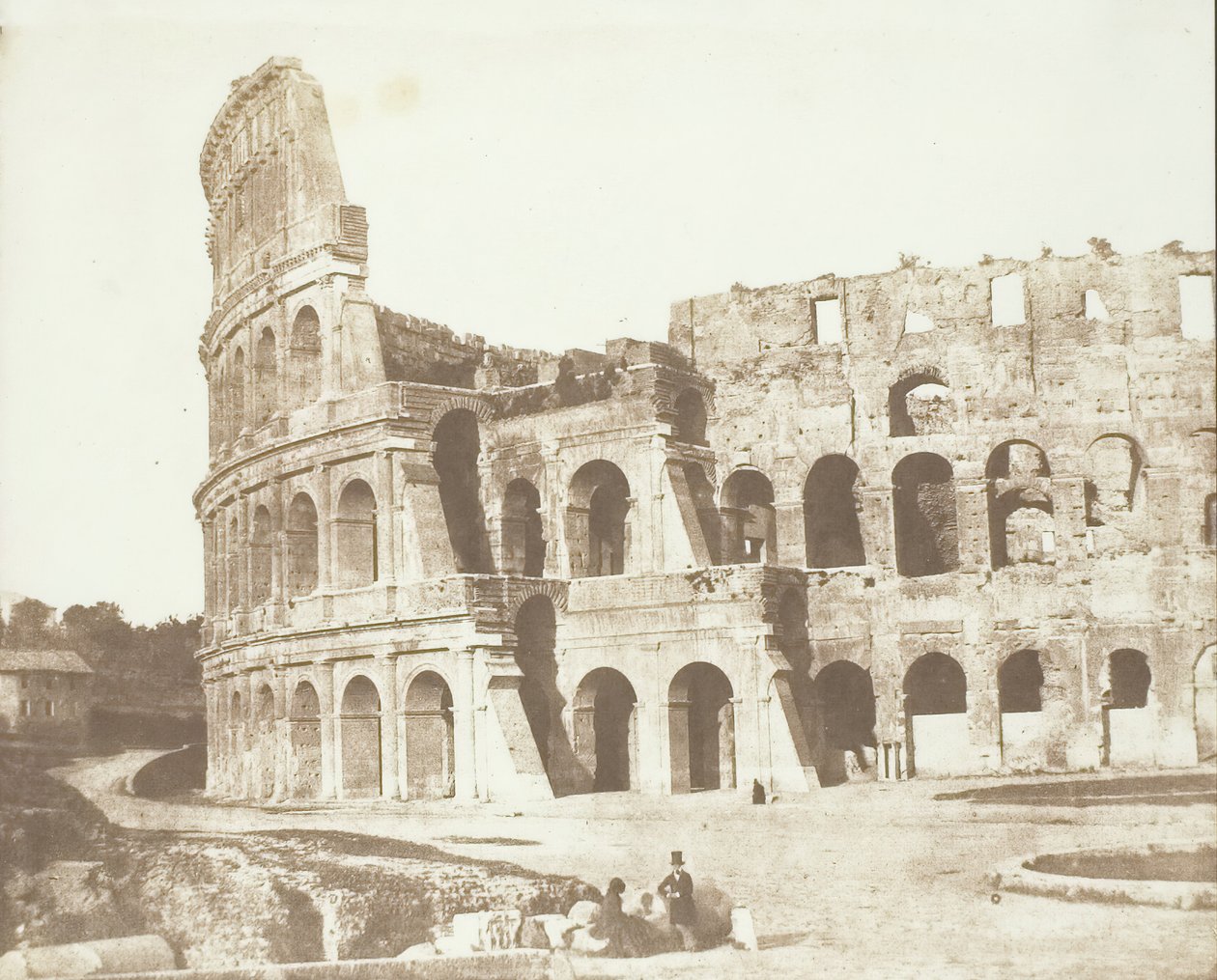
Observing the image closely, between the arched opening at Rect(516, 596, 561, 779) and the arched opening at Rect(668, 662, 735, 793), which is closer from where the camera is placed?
the arched opening at Rect(668, 662, 735, 793)

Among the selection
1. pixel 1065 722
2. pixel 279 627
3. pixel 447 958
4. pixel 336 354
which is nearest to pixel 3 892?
pixel 447 958

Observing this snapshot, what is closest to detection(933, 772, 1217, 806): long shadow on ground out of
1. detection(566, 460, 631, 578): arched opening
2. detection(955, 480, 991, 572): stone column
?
detection(955, 480, 991, 572): stone column

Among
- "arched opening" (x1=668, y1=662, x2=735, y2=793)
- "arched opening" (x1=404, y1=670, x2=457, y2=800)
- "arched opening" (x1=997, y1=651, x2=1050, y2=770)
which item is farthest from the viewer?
"arched opening" (x1=668, y1=662, x2=735, y2=793)

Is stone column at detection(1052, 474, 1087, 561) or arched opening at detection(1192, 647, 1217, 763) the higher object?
stone column at detection(1052, 474, 1087, 561)

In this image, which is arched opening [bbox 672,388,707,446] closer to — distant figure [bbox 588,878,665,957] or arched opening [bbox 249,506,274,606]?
arched opening [bbox 249,506,274,606]

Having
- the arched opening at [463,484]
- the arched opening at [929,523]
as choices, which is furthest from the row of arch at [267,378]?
the arched opening at [929,523]

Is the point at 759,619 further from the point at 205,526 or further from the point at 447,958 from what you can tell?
the point at 205,526

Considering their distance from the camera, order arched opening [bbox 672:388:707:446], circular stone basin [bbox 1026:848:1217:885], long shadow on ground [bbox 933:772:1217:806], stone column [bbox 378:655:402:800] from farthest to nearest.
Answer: arched opening [bbox 672:388:707:446]
stone column [bbox 378:655:402:800]
long shadow on ground [bbox 933:772:1217:806]
circular stone basin [bbox 1026:848:1217:885]

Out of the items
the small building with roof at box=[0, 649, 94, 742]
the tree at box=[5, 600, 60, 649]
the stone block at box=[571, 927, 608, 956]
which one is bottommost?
the stone block at box=[571, 927, 608, 956]
